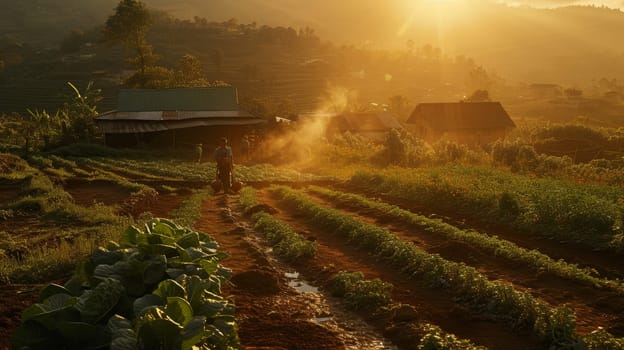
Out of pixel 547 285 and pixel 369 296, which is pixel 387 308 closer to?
pixel 369 296

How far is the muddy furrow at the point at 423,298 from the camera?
282 inches

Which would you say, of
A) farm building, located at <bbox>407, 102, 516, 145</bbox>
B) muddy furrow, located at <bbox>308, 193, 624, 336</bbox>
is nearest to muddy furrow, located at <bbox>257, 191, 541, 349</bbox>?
muddy furrow, located at <bbox>308, 193, 624, 336</bbox>

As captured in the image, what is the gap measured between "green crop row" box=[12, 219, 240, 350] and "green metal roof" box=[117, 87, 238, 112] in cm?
4599

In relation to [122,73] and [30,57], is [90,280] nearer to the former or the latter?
[122,73]

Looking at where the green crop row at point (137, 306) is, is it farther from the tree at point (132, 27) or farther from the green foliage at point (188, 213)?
the tree at point (132, 27)

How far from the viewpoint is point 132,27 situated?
6644 cm

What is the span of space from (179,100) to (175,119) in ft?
19.9

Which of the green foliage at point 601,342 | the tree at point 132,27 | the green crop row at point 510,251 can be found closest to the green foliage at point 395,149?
the green crop row at point 510,251

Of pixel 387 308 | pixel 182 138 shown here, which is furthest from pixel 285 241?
pixel 182 138

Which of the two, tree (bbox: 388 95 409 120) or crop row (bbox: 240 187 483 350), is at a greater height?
crop row (bbox: 240 187 483 350)

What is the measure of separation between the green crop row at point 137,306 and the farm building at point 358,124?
5524cm

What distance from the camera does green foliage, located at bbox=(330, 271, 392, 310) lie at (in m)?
8.41

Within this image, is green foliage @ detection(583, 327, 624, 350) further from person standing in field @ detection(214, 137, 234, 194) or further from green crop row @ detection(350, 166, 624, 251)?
person standing in field @ detection(214, 137, 234, 194)

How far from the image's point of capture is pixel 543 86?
172 metres
